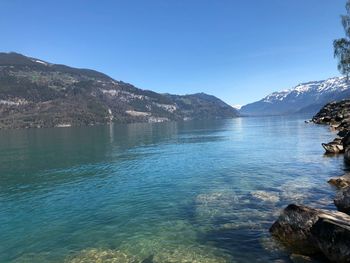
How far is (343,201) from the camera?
2995 centimetres

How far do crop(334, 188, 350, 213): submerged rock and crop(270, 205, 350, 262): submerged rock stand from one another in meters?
5.98

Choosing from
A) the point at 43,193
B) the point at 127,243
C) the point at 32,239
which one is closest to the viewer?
the point at 127,243

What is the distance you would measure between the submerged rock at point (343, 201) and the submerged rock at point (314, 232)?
5.98 metres

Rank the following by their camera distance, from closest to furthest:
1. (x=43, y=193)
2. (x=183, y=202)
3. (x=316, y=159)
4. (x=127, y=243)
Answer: (x=127, y=243), (x=183, y=202), (x=43, y=193), (x=316, y=159)

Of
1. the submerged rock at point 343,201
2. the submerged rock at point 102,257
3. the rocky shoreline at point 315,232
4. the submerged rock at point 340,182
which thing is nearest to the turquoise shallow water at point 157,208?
the submerged rock at point 102,257

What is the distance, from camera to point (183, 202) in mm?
38812

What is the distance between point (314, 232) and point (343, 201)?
9.77 metres

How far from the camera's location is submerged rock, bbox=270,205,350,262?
20.1m

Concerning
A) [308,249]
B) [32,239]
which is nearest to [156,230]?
[32,239]

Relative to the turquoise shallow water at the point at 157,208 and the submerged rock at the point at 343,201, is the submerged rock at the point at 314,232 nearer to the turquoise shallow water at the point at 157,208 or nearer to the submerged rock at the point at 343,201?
the turquoise shallow water at the point at 157,208

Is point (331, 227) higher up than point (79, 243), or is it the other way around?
point (331, 227)

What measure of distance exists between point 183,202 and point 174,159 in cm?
3893

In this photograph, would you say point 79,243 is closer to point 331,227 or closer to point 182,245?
point 182,245

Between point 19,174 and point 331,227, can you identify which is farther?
point 19,174
